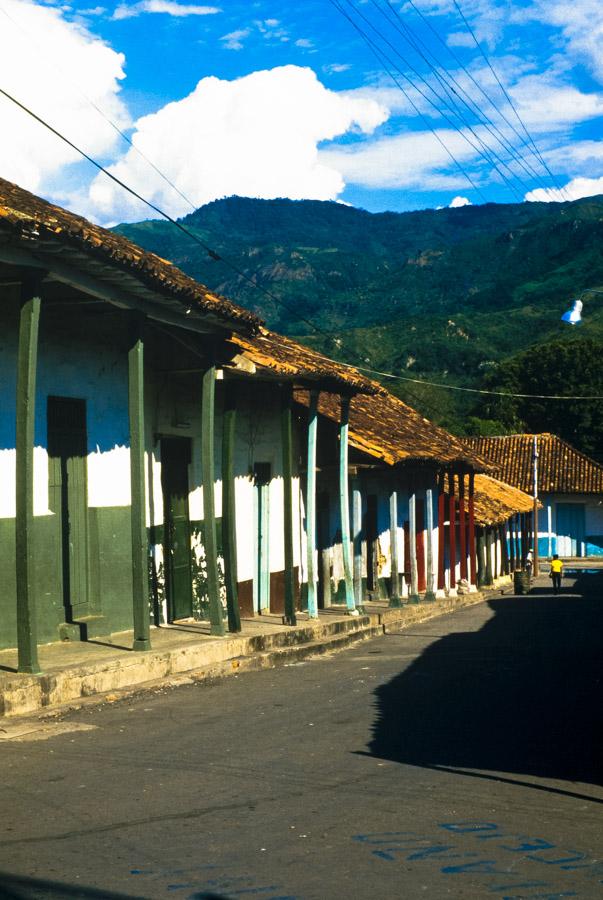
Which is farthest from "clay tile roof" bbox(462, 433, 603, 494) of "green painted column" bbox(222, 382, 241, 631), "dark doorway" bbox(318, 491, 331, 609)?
"green painted column" bbox(222, 382, 241, 631)

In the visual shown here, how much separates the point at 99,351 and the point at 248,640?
10.9ft

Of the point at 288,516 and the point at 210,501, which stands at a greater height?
the point at 210,501

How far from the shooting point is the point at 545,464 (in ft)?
182

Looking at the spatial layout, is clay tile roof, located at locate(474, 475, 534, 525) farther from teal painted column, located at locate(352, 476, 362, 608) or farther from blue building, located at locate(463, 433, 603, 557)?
teal painted column, located at locate(352, 476, 362, 608)

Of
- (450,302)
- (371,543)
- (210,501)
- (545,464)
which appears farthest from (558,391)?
(450,302)

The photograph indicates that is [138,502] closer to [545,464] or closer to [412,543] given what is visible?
[412,543]

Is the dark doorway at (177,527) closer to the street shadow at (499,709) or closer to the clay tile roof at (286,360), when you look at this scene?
the clay tile roof at (286,360)

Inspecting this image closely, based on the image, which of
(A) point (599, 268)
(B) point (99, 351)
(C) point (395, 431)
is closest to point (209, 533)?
(B) point (99, 351)

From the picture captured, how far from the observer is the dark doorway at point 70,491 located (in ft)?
37.8

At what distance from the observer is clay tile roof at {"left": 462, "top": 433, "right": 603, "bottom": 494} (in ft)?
177

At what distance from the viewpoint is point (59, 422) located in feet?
38.2

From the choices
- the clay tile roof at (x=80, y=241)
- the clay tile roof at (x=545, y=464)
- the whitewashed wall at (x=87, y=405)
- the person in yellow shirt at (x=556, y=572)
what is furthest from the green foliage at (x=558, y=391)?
the whitewashed wall at (x=87, y=405)

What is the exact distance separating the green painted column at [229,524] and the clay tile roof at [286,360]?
908 millimetres

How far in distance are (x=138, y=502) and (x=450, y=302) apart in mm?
136817
